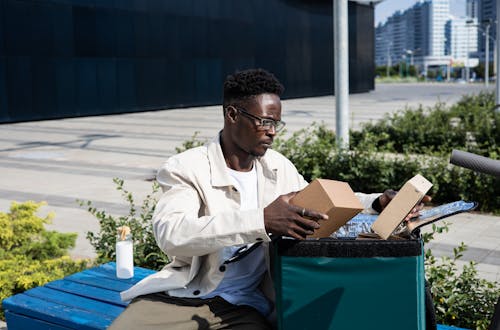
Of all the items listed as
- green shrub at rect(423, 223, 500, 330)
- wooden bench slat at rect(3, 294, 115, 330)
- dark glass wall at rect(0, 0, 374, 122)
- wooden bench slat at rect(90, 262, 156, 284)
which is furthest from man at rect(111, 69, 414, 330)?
dark glass wall at rect(0, 0, 374, 122)

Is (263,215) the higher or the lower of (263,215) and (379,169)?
the higher

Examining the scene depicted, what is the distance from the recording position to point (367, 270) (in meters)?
1.94

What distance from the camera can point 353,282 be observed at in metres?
1.96

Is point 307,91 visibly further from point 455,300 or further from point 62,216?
point 455,300

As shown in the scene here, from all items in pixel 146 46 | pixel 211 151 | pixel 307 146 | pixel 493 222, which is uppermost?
pixel 146 46

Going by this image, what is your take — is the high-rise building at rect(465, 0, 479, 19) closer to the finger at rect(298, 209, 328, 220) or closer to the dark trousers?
the dark trousers

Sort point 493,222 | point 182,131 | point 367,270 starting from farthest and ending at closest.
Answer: point 182,131, point 493,222, point 367,270

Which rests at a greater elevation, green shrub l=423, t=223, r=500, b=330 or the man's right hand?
the man's right hand

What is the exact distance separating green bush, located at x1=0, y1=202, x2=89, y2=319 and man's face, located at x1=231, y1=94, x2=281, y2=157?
96.0 inches

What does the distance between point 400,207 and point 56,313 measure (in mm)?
1738

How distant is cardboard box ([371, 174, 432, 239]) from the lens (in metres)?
1.97

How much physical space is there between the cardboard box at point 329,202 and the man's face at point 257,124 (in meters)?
0.40

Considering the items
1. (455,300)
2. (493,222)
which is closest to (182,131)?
(493,222)

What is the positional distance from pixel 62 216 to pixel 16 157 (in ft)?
18.7
